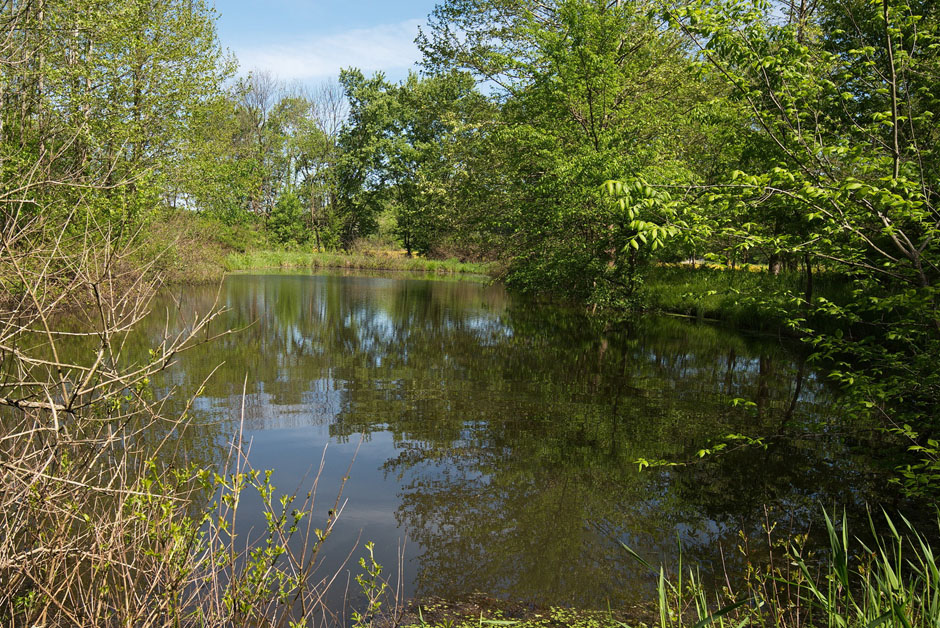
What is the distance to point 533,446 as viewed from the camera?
24.2ft

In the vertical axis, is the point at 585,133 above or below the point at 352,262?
above

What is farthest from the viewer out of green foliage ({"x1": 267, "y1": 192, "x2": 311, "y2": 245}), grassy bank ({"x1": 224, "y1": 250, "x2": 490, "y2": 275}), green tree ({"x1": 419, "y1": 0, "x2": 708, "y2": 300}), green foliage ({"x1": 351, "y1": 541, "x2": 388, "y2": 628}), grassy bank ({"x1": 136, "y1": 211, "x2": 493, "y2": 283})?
green foliage ({"x1": 267, "y1": 192, "x2": 311, "y2": 245})

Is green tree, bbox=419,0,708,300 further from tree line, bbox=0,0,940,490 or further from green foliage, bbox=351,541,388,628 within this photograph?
green foliage, bbox=351,541,388,628

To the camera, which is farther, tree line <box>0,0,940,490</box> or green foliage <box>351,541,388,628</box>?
tree line <box>0,0,940,490</box>

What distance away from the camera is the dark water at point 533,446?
4.84 meters

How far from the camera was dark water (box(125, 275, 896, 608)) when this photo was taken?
484 centimetres

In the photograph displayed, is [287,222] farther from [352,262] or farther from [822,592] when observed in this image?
[822,592]

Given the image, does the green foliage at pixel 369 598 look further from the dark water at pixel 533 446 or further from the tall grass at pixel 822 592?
the tall grass at pixel 822 592

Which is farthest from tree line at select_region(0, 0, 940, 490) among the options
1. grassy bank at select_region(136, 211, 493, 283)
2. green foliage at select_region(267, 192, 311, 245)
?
green foliage at select_region(267, 192, 311, 245)

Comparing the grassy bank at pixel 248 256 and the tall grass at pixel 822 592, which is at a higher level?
the grassy bank at pixel 248 256

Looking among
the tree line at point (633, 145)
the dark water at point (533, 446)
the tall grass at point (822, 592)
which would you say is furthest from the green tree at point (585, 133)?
the tall grass at point (822, 592)

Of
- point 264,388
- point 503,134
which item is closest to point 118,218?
point 264,388

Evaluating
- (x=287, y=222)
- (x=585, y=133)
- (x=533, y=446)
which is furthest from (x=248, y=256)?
(x=533, y=446)

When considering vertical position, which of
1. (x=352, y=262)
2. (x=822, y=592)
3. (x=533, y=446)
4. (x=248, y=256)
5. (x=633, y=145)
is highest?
(x=633, y=145)
